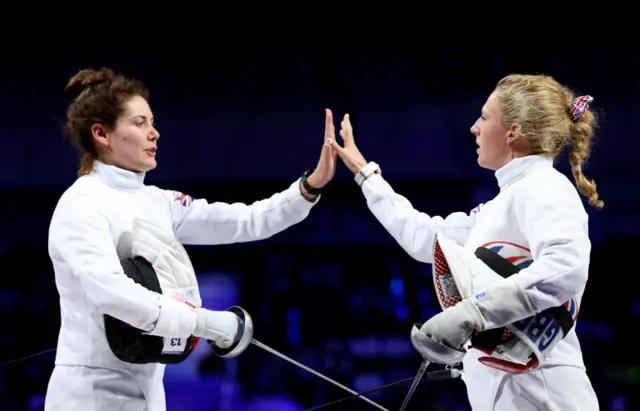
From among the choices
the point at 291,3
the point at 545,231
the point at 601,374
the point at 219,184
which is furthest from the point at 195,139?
the point at 545,231

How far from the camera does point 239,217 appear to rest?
204 cm

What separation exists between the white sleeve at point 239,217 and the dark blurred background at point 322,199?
123 cm

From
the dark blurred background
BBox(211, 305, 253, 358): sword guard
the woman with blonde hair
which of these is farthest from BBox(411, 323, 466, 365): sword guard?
the dark blurred background

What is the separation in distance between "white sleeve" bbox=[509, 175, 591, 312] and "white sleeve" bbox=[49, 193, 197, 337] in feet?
2.27

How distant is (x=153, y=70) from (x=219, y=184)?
0.63m

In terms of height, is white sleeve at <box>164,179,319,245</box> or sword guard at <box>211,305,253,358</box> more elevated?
white sleeve at <box>164,179,319,245</box>

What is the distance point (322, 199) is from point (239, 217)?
1286mm

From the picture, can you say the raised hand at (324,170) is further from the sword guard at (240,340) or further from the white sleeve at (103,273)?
the white sleeve at (103,273)

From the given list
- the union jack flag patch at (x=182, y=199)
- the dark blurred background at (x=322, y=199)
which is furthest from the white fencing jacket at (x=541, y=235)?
the dark blurred background at (x=322, y=199)

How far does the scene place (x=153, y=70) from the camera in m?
3.48

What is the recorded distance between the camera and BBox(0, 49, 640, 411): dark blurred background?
3.19 m

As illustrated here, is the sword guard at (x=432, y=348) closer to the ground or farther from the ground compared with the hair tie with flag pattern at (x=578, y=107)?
closer to the ground

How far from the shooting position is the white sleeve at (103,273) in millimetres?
1513

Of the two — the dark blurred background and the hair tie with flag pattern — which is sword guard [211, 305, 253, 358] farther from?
the dark blurred background
